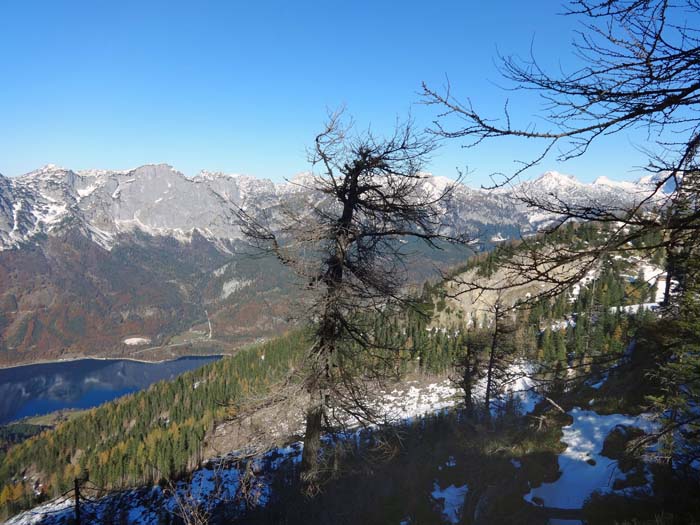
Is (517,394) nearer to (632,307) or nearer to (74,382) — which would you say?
(632,307)

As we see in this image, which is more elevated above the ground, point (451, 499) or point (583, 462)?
point (583, 462)

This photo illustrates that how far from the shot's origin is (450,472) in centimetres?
1919

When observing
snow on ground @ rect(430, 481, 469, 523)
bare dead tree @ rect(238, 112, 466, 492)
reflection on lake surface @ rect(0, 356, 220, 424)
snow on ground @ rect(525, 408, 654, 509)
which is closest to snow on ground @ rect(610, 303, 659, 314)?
snow on ground @ rect(525, 408, 654, 509)

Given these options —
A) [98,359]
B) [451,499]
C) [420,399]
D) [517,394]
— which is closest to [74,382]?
[98,359]

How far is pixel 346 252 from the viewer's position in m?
6.80

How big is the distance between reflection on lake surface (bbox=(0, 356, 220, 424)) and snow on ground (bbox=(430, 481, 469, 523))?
128543mm

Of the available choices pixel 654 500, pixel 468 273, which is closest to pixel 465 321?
pixel 468 273

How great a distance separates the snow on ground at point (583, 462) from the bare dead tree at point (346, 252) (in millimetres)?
10685

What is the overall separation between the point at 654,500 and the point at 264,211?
513 inches

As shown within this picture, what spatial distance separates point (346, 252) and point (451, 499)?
14955 mm

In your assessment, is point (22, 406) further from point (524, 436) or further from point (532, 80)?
point (532, 80)

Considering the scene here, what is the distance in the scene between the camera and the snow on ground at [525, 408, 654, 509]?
14.2 m

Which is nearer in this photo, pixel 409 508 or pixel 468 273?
pixel 409 508

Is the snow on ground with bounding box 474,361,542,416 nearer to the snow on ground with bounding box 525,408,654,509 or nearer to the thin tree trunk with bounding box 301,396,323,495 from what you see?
the snow on ground with bounding box 525,408,654,509
